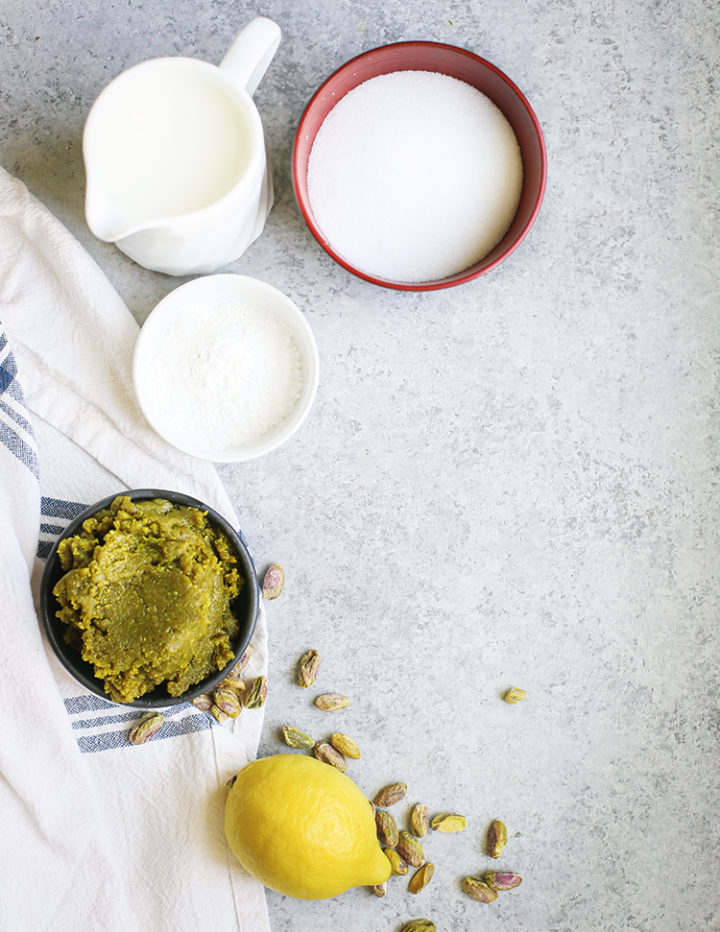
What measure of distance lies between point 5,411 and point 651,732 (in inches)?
35.0

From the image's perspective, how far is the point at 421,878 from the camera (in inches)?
42.1

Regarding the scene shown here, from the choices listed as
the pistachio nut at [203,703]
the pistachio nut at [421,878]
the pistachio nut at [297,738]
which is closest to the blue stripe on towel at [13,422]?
the pistachio nut at [203,703]

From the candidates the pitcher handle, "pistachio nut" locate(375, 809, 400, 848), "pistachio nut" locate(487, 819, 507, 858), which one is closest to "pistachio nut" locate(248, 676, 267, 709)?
"pistachio nut" locate(375, 809, 400, 848)

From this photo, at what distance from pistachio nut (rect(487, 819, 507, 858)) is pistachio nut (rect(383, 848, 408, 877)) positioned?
0.11 metres

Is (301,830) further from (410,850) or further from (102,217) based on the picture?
(102,217)

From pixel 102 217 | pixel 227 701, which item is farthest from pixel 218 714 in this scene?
pixel 102 217

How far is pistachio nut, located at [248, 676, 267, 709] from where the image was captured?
1.04 metres

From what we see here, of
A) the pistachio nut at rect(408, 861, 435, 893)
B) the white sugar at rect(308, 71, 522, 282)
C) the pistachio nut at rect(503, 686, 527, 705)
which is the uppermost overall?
the white sugar at rect(308, 71, 522, 282)

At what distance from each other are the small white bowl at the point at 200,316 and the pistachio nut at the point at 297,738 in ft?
1.16

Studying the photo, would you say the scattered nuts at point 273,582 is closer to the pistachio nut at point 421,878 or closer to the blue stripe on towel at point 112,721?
the blue stripe on towel at point 112,721

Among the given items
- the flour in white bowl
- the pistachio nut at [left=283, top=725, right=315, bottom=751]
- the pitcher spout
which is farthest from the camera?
the pistachio nut at [left=283, top=725, right=315, bottom=751]

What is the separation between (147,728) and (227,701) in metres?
0.10

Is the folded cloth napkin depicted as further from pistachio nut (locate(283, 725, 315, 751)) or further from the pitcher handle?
the pitcher handle

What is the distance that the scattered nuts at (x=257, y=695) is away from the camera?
104 centimetres
